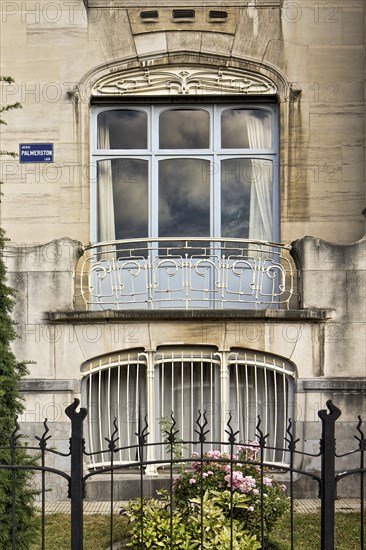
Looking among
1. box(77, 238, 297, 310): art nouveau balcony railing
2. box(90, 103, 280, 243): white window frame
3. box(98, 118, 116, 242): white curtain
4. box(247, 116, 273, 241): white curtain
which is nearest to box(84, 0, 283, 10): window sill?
box(90, 103, 280, 243): white window frame

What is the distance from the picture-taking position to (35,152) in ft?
38.2

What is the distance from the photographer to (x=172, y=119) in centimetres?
1202

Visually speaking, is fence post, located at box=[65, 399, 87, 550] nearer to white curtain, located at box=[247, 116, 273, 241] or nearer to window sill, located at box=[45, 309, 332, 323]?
window sill, located at box=[45, 309, 332, 323]

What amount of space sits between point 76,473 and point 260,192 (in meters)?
7.65

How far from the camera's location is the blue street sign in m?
11.6

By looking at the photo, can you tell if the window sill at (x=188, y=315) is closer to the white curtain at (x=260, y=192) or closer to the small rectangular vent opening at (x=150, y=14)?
the white curtain at (x=260, y=192)

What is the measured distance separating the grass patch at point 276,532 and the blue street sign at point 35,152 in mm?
5578

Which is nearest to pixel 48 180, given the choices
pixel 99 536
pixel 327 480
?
pixel 99 536

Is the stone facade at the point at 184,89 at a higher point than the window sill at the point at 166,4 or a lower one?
lower

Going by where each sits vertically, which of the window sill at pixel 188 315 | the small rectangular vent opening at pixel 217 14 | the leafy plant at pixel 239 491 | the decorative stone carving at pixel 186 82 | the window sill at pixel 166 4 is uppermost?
the window sill at pixel 166 4

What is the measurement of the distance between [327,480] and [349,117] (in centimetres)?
774

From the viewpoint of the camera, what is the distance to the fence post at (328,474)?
5109mm

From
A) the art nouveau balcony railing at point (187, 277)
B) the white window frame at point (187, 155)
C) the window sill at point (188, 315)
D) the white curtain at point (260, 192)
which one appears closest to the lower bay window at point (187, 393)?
Result: the window sill at point (188, 315)

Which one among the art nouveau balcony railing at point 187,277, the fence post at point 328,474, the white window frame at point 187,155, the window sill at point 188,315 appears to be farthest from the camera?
the white window frame at point 187,155
